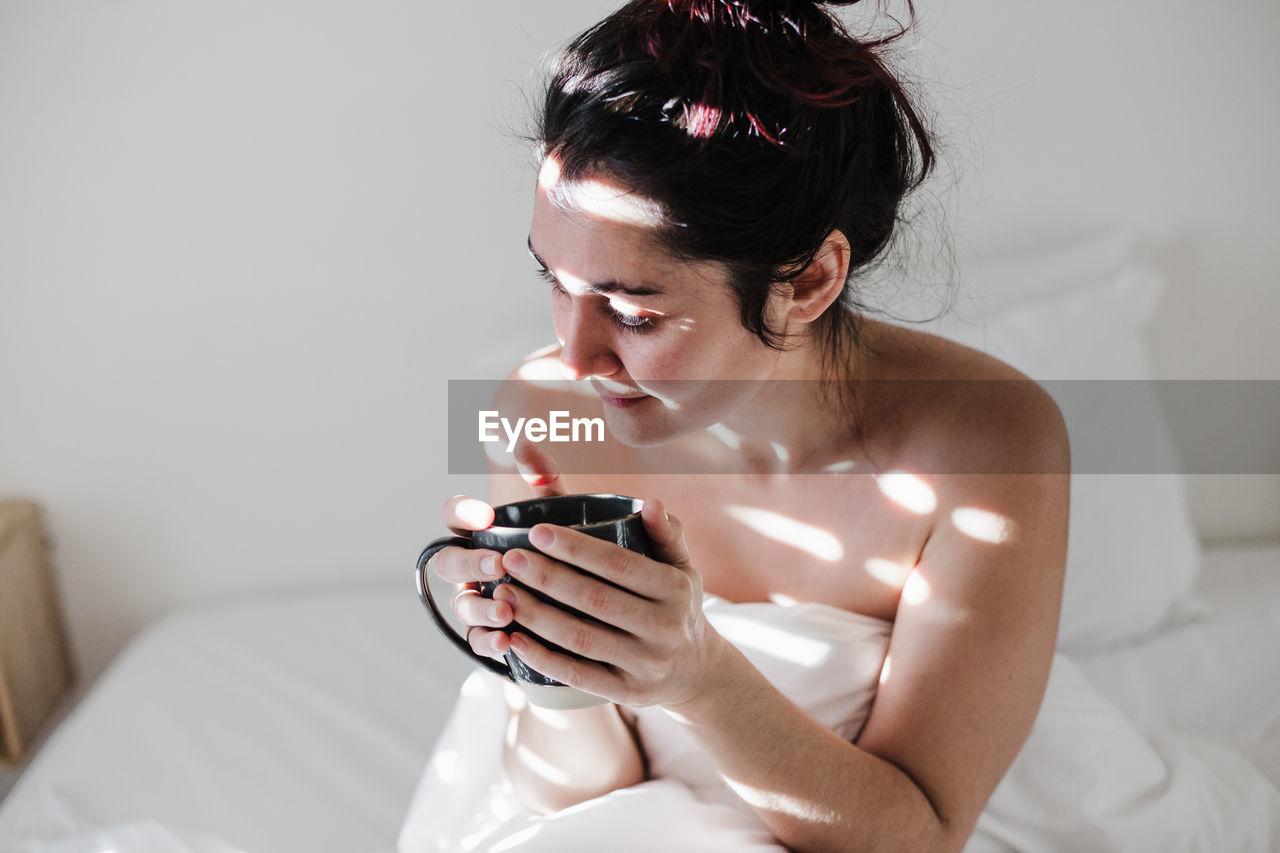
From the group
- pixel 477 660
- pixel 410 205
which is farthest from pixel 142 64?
pixel 477 660

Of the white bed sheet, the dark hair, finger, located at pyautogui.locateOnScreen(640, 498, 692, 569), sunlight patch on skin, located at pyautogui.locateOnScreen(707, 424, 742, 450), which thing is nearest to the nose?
the dark hair

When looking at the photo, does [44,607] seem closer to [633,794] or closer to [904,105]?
[633,794]

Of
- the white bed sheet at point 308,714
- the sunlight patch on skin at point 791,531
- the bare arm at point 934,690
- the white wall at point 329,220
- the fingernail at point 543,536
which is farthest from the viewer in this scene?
the white wall at point 329,220

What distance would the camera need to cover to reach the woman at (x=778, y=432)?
0.74 meters

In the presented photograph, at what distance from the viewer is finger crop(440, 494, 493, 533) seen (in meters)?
0.72

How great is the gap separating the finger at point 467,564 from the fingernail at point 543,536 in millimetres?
44

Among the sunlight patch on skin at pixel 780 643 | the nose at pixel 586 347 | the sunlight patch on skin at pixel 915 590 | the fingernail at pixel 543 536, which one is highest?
the nose at pixel 586 347

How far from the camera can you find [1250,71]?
1757mm

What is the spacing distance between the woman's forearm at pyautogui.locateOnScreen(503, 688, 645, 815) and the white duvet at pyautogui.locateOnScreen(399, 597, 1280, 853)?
29 mm

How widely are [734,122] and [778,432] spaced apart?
45 centimetres

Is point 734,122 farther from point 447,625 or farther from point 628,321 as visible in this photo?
point 447,625

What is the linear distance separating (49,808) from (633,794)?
32.4 inches

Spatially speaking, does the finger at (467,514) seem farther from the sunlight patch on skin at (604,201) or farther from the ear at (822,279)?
the ear at (822,279)

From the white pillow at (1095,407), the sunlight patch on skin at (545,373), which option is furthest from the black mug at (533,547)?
the white pillow at (1095,407)
